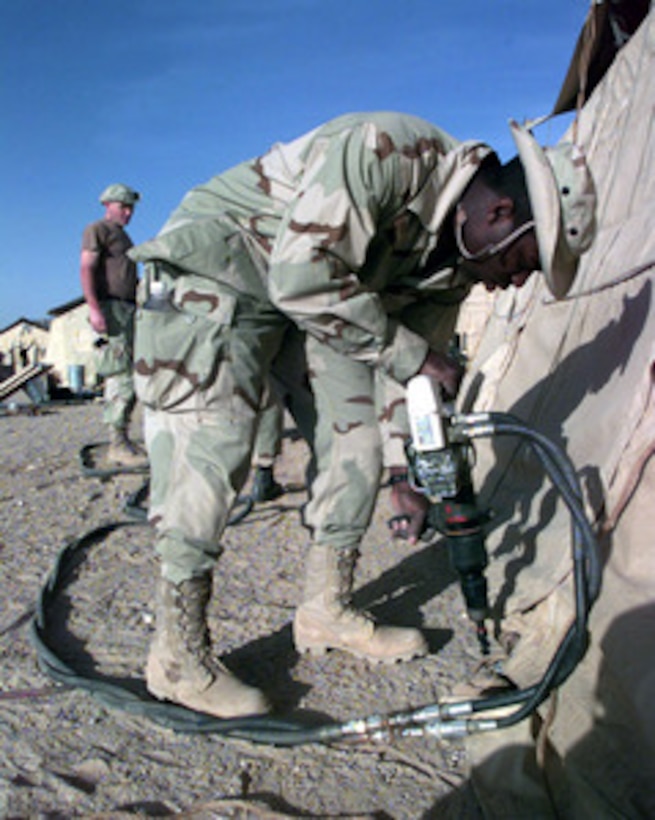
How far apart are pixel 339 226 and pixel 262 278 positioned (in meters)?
0.33

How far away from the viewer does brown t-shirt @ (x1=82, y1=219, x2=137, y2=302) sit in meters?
4.44

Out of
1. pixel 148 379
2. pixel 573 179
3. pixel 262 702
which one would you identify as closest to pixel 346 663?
pixel 262 702

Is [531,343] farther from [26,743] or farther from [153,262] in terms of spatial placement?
[26,743]

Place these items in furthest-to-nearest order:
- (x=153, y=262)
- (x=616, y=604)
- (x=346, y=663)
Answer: (x=346, y=663) → (x=153, y=262) → (x=616, y=604)

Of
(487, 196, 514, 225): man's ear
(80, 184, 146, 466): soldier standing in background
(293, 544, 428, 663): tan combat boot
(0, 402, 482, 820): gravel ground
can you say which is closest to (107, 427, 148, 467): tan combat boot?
(80, 184, 146, 466): soldier standing in background

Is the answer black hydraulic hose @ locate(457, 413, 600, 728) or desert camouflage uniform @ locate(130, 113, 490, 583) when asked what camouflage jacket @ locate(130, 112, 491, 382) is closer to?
desert camouflage uniform @ locate(130, 113, 490, 583)

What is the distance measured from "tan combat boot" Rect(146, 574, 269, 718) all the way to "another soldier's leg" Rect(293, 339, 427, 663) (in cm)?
33

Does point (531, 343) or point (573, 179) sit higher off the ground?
point (573, 179)

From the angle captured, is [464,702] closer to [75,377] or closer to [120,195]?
[120,195]

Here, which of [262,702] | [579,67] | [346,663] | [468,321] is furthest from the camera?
[468,321]

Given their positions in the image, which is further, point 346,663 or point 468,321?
point 468,321

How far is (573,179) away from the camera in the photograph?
1.45m

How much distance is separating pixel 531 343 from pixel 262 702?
2.06 metres

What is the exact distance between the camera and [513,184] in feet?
5.08
